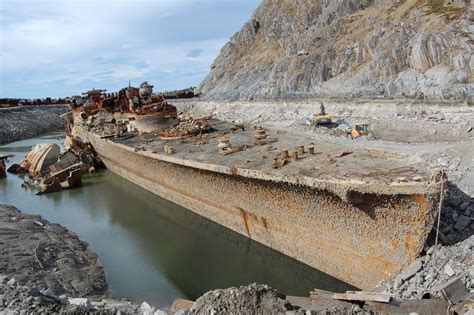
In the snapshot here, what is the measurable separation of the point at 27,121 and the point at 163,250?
151 feet

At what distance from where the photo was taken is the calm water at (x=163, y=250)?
393 inches

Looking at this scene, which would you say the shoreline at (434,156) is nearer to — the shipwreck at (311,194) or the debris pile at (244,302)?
the shipwreck at (311,194)

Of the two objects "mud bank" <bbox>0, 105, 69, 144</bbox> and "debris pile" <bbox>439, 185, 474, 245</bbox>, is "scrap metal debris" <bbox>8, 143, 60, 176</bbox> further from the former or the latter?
"debris pile" <bbox>439, 185, 474, 245</bbox>

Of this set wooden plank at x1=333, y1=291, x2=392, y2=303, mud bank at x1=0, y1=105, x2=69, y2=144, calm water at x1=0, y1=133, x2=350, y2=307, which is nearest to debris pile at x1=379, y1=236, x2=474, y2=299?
wooden plank at x1=333, y1=291, x2=392, y2=303

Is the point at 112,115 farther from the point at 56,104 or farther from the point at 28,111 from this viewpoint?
the point at 56,104

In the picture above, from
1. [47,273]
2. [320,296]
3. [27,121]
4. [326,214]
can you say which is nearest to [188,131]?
[47,273]

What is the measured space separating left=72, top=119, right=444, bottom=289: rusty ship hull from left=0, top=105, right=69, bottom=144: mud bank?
38.3 metres

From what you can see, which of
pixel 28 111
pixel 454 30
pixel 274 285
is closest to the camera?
pixel 274 285

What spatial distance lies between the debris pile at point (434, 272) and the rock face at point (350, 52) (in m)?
17.1

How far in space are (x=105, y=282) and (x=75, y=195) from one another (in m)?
11.1

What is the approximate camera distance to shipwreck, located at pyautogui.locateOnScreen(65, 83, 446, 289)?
7902mm

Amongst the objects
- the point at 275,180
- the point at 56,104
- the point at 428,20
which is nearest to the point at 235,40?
the point at 56,104

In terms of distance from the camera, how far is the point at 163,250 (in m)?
12.7

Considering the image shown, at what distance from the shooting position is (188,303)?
299 inches
